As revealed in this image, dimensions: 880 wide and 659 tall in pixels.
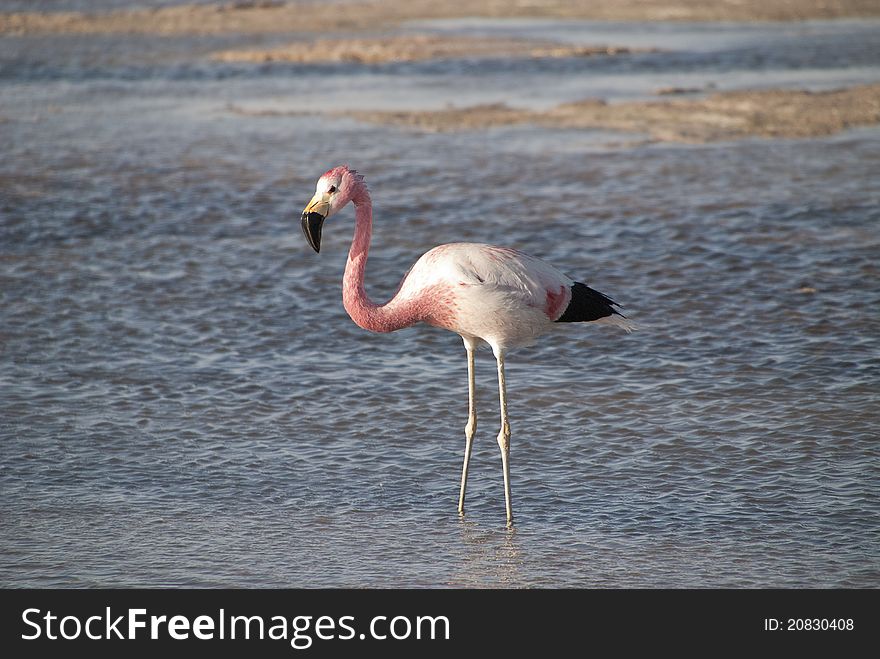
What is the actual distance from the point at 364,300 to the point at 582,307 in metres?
1.04

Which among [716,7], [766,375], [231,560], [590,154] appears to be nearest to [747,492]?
[766,375]

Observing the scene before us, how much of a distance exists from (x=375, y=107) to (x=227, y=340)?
8084 millimetres

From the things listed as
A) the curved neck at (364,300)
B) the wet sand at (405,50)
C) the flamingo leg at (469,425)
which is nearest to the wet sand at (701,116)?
the wet sand at (405,50)

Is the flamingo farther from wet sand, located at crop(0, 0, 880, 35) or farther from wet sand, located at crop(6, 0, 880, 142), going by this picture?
wet sand, located at crop(0, 0, 880, 35)

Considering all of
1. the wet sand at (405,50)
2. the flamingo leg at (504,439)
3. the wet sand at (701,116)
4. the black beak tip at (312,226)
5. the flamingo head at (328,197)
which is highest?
the wet sand at (405,50)

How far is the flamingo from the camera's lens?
598cm

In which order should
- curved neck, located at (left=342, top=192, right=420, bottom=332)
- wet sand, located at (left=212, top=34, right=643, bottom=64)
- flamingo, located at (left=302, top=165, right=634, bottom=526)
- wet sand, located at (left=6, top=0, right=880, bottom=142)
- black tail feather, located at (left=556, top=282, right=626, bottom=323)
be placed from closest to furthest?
1. flamingo, located at (left=302, top=165, right=634, bottom=526)
2. curved neck, located at (left=342, top=192, right=420, bottom=332)
3. black tail feather, located at (left=556, top=282, right=626, bottom=323)
4. wet sand, located at (left=6, top=0, right=880, bottom=142)
5. wet sand, located at (left=212, top=34, right=643, bottom=64)

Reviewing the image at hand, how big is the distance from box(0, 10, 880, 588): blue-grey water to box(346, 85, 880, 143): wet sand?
1.52 feet

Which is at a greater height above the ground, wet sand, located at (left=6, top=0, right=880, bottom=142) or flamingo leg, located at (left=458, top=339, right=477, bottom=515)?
wet sand, located at (left=6, top=0, right=880, bottom=142)

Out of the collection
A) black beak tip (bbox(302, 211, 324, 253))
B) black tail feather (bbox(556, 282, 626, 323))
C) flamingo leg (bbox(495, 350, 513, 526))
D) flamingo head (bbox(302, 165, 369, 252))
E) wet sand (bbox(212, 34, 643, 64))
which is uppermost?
wet sand (bbox(212, 34, 643, 64))

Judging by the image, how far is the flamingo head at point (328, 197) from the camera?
585 centimetres

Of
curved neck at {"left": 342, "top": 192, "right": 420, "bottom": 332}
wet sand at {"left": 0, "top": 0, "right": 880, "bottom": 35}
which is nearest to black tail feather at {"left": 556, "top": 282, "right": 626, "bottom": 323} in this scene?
curved neck at {"left": 342, "top": 192, "right": 420, "bottom": 332}

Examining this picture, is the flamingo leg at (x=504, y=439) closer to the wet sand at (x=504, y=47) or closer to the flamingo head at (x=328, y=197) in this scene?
the flamingo head at (x=328, y=197)

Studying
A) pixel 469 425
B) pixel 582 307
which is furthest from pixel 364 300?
pixel 582 307
